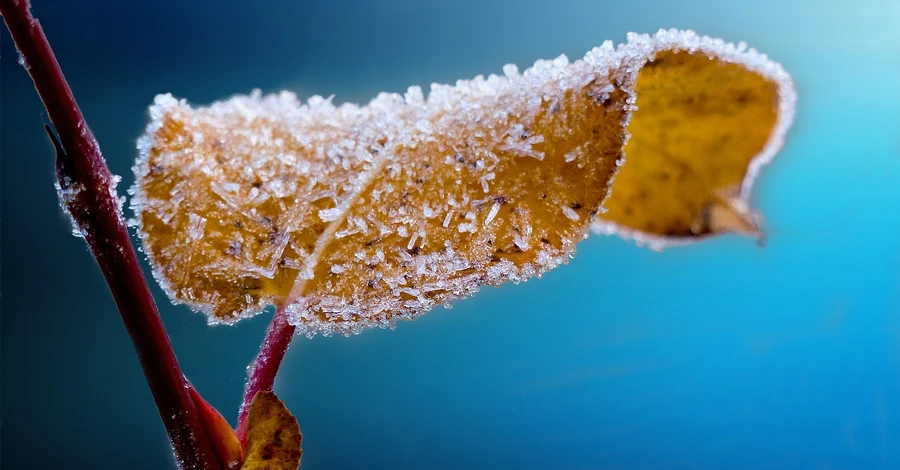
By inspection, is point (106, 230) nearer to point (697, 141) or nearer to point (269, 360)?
point (269, 360)

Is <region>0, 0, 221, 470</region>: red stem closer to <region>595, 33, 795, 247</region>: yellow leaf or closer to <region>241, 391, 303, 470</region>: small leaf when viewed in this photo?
<region>241, 391, 303, 470</region>: small leaf

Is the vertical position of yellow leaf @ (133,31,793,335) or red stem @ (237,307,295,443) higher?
yellow leaf @ (133,31,793,335)

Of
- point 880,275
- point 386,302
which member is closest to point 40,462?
point 386,302

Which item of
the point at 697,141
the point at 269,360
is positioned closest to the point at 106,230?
the point at 269,360

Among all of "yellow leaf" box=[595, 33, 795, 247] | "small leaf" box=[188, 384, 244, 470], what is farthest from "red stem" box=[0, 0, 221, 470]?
"yellow leaf" box=[595, 33, 795, 247]

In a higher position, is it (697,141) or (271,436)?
(697,141)
